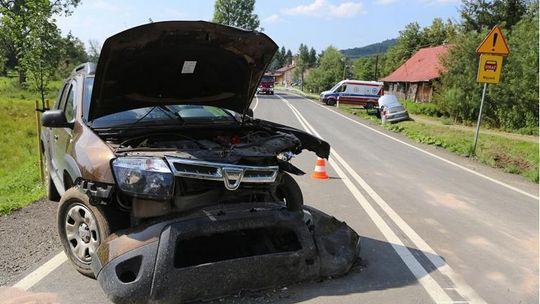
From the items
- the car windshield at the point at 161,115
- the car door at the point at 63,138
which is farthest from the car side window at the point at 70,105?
the car windshield at the point at 161,115

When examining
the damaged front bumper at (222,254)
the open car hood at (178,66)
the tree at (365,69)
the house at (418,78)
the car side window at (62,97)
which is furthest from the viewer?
the tree at (365,69)

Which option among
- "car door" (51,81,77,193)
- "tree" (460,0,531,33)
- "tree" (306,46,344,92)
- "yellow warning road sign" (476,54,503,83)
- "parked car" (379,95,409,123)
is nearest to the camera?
"car door" (51,81,77,193)

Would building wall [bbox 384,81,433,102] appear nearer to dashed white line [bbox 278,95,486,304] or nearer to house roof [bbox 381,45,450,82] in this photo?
house roof [bbox 381,45,450,82]

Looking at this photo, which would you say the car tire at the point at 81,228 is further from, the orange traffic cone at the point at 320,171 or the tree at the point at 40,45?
the tree at the point at 40,45

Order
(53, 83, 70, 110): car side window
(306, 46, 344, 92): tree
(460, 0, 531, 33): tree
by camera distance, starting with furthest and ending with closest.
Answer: (306, 46, 344, 92): tree
(460, 0, 531, 33): tree
(53, 83, 70, 110): car side window

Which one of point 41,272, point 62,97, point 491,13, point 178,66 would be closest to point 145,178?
point 41,272

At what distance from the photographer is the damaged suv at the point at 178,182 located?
383 centimetres

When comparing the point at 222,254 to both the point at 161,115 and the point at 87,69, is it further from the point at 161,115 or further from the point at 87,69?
the point at 87,69

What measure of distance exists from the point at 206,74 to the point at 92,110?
127cm

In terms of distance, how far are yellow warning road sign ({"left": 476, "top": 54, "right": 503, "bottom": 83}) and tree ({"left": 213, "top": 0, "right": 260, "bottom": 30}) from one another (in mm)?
63793

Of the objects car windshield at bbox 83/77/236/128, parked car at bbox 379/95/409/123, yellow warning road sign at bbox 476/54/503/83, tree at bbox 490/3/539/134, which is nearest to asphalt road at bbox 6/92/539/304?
car windshield at bbox 83/77/236/128

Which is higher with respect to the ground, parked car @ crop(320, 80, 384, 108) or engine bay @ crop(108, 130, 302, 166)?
engine bay @ crop(108, 130, 302, 166)

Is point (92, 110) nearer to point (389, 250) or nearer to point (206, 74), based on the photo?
point (206, 74)

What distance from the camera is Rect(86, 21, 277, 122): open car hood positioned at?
14.6ft
